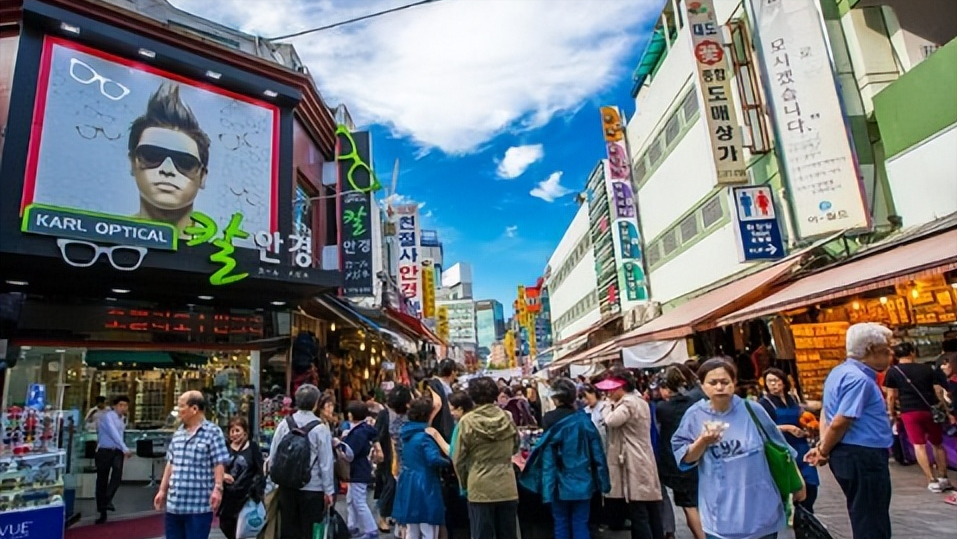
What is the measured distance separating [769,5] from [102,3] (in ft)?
42.5

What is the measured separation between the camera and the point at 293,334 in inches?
475

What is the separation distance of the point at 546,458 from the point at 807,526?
7.47 ft

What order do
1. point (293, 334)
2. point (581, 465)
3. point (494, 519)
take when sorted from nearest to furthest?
point (494, 519) → point (581, 465) → point (293, 334)

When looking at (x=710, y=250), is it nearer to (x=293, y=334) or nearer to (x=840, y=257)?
(x=840, y=257)

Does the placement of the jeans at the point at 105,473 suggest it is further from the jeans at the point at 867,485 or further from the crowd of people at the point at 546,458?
the jeans at the point at 867,485

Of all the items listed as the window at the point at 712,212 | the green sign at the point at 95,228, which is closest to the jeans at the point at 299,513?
the green sign at the point at 95,228

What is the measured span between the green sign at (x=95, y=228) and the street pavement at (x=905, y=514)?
14.8ft

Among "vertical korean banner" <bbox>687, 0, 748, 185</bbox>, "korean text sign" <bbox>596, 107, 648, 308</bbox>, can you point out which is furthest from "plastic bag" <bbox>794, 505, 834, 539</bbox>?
"korean text sign" <bbox>596, 107, 648, 308</bbox>

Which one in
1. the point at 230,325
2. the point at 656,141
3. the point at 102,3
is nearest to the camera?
the point at 102,3

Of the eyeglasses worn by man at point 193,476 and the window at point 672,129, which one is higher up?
the window at point 672,129

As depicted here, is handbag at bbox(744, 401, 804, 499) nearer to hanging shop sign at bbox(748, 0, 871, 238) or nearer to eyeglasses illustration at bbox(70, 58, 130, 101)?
hanging shop sign at bbox(748, 0, 871, 238)

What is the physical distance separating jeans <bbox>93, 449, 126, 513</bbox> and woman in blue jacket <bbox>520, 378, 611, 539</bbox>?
7444 mm

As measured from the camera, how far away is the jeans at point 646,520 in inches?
206

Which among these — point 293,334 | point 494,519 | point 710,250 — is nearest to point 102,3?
point 293,334
